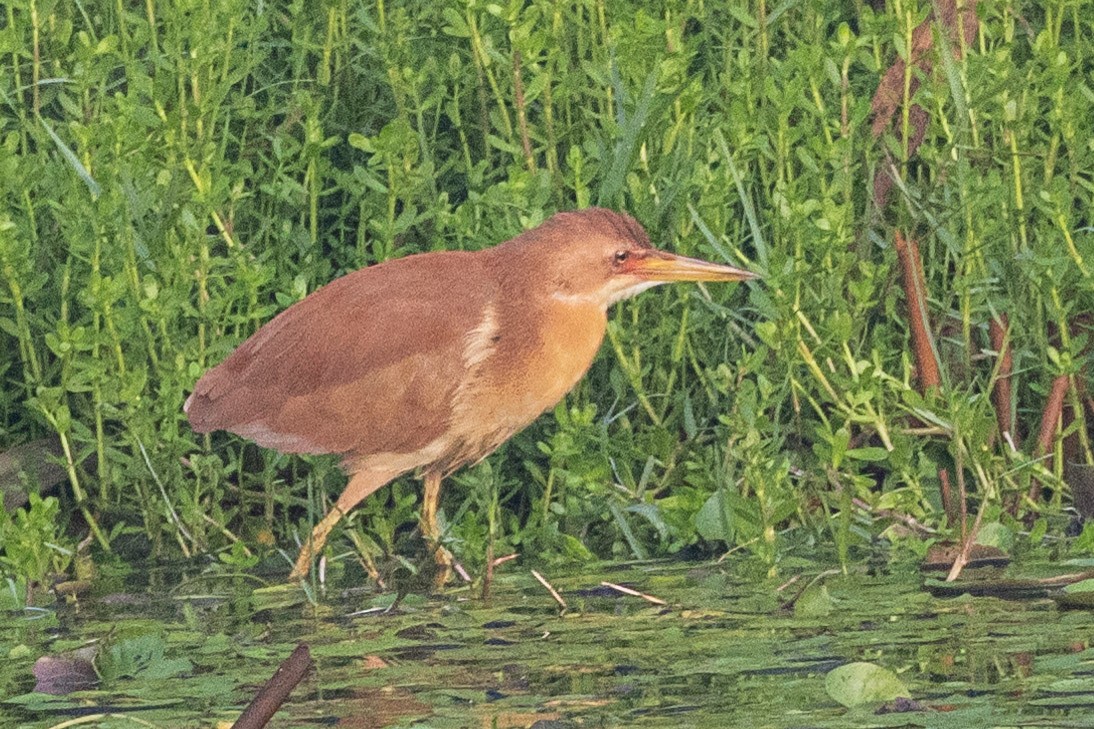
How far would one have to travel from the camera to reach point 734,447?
590 cm

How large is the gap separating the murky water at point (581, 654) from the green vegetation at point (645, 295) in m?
0.35

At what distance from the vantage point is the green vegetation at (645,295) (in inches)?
231

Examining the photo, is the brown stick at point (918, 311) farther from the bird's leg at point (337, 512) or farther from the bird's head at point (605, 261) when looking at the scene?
the bird's leg at point (337, 512)

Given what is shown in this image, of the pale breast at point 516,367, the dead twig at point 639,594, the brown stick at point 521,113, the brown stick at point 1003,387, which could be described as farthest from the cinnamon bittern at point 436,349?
the brown stick at point 1003,387

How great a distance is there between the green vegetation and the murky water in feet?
1.14

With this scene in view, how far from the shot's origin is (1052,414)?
610cm

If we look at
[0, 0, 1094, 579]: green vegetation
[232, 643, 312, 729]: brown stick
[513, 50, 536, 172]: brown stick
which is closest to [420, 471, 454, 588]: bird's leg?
[0, 0, 1094, 579]: green vegetation

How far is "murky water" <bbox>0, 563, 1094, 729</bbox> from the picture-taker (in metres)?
4.11

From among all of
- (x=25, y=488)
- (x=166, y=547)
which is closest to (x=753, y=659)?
(x=166, y=547)

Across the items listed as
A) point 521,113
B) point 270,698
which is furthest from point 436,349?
point 270,698

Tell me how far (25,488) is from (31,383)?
371 mm

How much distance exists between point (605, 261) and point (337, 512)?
1.04 meters

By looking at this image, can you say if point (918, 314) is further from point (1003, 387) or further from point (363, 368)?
point (363, 368)

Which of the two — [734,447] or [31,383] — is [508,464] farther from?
[31,383]
